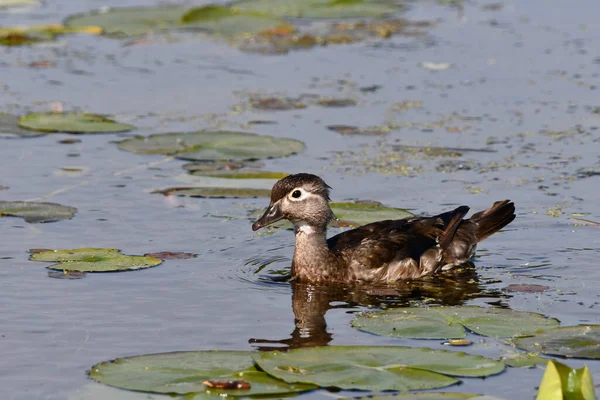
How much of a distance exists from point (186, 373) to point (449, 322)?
223 cm

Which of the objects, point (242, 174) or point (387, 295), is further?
point (242, 174)

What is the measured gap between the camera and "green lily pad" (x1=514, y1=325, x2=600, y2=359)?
8250 millimetres

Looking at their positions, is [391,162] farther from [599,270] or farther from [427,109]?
[599,270]

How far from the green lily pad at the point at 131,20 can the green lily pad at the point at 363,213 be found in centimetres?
984

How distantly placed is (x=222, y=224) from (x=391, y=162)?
2845mm

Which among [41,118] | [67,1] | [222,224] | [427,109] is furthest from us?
[67,1]

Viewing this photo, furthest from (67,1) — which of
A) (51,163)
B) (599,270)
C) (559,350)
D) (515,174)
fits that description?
(559,350)

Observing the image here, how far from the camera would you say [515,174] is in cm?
1391

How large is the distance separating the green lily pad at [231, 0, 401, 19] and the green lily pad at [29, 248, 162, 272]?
12.6 meters

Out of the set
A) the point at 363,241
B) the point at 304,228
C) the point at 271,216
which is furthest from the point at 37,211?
the point at 363,241

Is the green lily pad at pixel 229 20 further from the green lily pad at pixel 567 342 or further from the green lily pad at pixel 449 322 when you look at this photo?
the green lily pad at pixel 567 342

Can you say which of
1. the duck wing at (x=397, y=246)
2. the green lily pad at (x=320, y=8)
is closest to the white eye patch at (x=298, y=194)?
the duck wing at (x=397, y=246)

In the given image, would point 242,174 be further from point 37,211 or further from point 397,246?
point 397,246

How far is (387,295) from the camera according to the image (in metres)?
10.6
